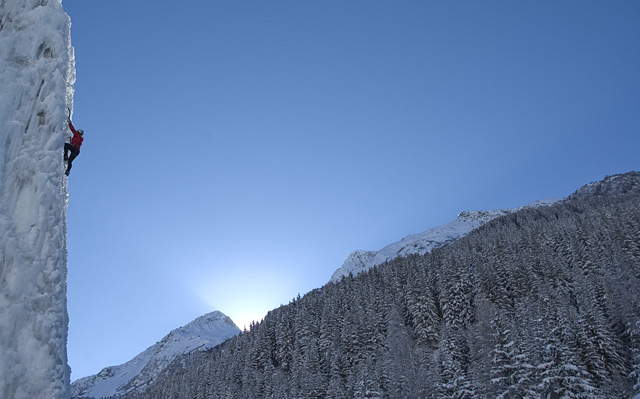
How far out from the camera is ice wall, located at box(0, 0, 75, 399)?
7270mm

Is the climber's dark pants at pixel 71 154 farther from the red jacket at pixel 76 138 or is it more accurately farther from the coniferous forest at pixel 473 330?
the coniferous forest at pixel 473 330

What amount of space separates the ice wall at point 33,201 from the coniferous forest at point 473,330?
3557 centimetres

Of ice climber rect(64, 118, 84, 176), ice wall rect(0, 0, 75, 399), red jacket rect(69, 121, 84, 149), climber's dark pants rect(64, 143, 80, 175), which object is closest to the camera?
ice wall rect(0, 0, 75, 399)

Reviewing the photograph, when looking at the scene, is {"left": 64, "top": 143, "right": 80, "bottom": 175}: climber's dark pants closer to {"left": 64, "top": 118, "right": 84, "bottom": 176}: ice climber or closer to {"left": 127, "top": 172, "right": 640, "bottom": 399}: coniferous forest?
{"left": 64, "top": 118, "right": 84, "bottom": 176}: ice climber

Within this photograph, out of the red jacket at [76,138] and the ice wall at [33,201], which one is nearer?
the ice wall at [33,201]

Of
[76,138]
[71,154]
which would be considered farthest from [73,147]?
[76,138]

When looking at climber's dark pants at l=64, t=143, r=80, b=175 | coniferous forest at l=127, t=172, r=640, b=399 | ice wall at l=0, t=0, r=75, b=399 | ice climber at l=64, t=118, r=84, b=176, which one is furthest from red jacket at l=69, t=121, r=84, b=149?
coniferous forest at l=127, t=172, r=640, b=399

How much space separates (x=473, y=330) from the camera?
180 ft

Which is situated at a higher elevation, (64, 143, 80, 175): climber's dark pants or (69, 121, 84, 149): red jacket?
(69, 121, 84, 149): red jacket

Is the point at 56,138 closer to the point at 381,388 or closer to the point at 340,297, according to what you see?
the point at 381,388

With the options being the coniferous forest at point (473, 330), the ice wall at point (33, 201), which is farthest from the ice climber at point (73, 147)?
the coniferous forest at point (473, 330)

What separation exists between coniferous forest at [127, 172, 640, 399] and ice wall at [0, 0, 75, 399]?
3557 centimetres

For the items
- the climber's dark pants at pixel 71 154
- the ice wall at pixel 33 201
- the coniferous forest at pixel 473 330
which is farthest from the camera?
the coniferous forest at pixel 473 330

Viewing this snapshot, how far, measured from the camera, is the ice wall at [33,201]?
7270 millimetres
